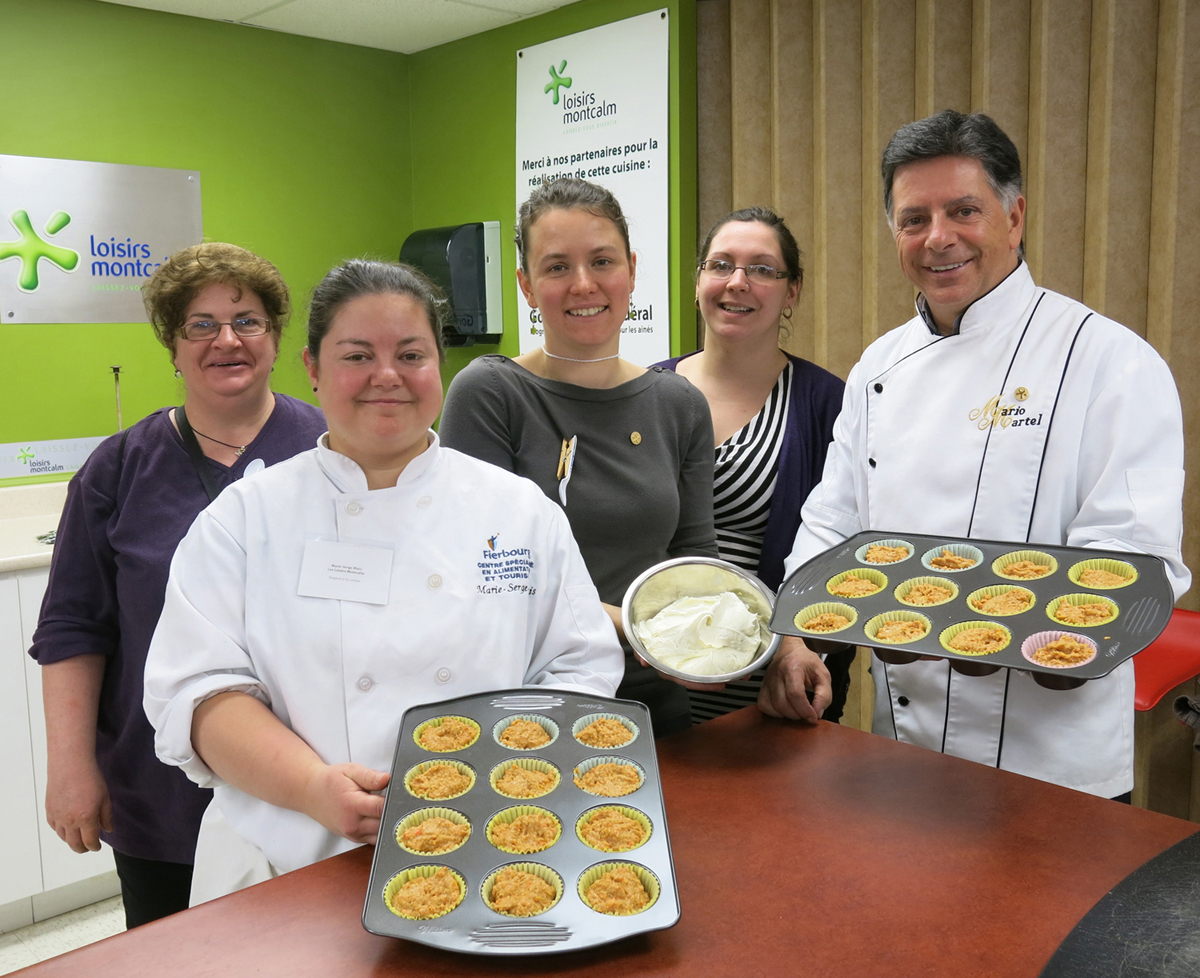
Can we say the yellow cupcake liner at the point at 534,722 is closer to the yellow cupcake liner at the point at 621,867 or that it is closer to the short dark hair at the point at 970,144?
the yellow cupcake liner at the point at 621,867

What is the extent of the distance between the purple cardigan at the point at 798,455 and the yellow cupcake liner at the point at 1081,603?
72 centimetres

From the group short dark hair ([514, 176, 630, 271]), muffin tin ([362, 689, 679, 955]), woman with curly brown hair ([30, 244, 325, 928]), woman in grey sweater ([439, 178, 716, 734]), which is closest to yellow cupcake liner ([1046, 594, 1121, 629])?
muffin tin ([362, 689, 679, 955])

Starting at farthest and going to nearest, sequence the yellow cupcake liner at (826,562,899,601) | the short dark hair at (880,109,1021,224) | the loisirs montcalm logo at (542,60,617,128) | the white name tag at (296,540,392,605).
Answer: the loisirs montcalm logo at (542,60,617,128), the short dark hair at (880,109,1021,224), the yellow cupcake liner at (826,562,899,601), the white name tag at (296,540,392,605)

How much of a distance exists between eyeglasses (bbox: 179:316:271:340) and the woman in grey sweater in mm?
376

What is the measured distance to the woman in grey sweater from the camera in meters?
1.55

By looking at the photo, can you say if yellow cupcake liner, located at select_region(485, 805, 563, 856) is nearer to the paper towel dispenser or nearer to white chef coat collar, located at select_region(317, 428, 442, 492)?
white chef coat collar, located at select_region(317, 428, 442, 492)

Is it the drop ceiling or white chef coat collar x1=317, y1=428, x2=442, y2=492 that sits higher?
the drop ceiling

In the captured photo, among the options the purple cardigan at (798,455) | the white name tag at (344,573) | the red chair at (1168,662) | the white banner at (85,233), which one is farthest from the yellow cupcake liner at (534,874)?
the white banner at (85,233)

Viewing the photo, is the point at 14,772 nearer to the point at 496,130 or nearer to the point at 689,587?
the point at 689,587

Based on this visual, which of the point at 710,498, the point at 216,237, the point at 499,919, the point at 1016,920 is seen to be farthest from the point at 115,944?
the point at 216,237

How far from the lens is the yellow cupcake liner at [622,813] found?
0.95m

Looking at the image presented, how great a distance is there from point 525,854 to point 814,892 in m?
0.28

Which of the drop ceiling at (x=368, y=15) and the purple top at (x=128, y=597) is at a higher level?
the drop ceiling at (x=368, y=15)

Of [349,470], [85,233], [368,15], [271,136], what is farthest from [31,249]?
[349,470]
